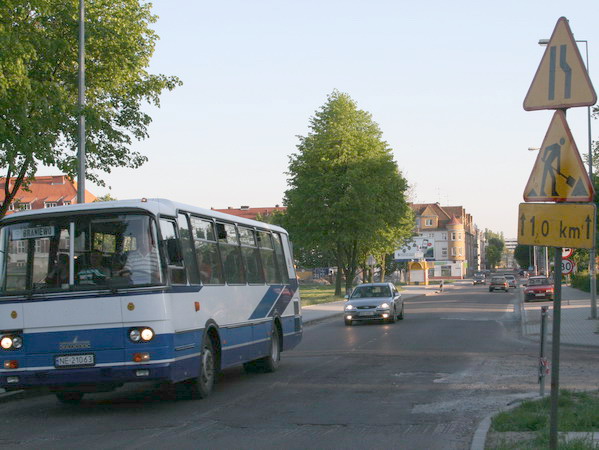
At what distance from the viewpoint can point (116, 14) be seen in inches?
1159

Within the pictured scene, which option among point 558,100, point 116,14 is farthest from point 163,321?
point 116,14

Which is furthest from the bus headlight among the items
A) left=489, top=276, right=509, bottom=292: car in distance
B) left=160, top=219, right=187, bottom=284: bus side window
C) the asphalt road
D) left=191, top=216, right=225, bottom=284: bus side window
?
left=489, top=276, right=509, bottom=292: car in distance

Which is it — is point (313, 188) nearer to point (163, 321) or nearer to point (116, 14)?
point (116, 14)

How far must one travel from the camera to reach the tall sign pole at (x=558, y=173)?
654 cm

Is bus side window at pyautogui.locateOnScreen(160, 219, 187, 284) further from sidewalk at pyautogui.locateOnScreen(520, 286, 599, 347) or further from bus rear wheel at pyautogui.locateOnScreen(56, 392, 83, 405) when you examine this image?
sidewalk at pyautogui.locateOnScreen(520, 286, 599, 347)

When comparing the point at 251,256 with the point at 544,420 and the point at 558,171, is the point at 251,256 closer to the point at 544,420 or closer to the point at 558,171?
the point at 544,420

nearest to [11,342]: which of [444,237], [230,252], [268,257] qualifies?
[230,252]

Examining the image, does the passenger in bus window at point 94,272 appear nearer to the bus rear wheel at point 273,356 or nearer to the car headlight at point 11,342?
the car headlight at point 11,342

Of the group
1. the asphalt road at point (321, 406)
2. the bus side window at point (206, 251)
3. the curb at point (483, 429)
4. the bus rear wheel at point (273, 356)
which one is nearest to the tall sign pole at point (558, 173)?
the curb at point (483, 429)

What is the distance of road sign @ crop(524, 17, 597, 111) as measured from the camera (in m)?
6.57

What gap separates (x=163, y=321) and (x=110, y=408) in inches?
74.0

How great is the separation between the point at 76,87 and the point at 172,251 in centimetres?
1966

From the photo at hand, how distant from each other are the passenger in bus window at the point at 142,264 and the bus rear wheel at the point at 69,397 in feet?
8.32

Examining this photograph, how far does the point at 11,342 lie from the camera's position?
1099cm
